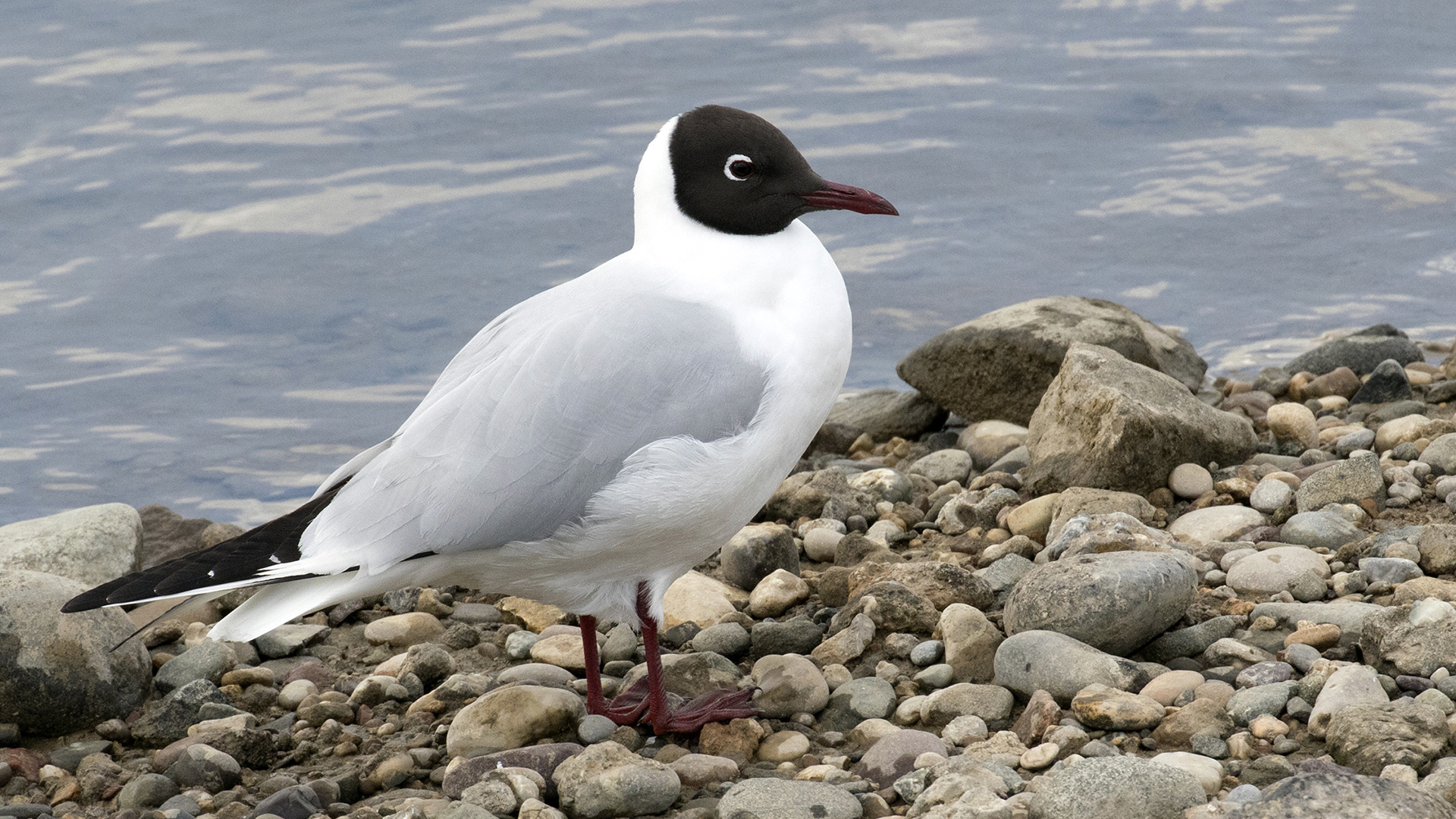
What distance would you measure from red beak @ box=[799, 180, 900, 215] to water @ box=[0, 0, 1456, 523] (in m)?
4.04

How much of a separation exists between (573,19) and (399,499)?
1050 centimetres

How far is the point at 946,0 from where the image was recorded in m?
13.9

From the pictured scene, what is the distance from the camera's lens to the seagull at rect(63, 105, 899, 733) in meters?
4.09

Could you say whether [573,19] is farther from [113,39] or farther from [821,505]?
[821,505]

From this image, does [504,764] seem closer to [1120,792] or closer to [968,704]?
[968,704]

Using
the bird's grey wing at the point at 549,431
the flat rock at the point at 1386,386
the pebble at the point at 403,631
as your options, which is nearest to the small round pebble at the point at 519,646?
the pebble at the point at 403,631

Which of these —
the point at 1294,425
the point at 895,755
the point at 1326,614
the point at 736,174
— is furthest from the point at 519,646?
the point at 1294,425

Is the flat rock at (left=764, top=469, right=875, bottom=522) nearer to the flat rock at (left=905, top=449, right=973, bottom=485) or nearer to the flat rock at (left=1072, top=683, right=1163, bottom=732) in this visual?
the flat rock at (left=905, top=449, right=973, bottom=485)

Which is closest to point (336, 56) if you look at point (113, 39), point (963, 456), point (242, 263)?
point (113, 39)

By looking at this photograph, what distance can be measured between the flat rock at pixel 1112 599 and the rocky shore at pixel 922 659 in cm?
1

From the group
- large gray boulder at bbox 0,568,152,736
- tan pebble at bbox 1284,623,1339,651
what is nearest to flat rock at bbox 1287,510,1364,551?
tan pebble at bbox 1284,623,1339,651

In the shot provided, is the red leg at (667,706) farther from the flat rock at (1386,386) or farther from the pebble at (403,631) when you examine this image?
the flat rock at (1386,386)

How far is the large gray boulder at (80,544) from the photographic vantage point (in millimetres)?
5809

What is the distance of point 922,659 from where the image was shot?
459 cm
